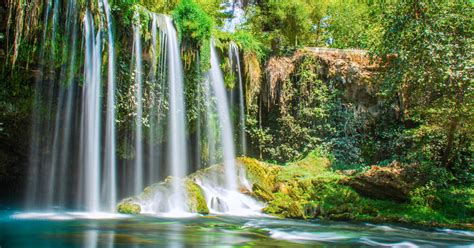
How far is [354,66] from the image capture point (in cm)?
1789

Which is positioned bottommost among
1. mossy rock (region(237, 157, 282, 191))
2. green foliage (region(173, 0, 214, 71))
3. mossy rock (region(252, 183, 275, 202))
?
mossy rock (region(252, 183, 275, 202))

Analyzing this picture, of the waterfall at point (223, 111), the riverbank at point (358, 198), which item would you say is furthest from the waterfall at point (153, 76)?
the waterfall at point (223, 111)

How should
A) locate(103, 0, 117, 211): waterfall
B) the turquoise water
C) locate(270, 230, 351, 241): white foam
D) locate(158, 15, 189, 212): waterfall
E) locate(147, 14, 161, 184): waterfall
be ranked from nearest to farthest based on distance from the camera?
the turquoise water
locate(270, 230, 351, 241): white foam
locate(103, 0, 117, 211): waterfall
locate(147, 14, 161, 184): waterfall
locate(158, 15, 189, 212): waterfall

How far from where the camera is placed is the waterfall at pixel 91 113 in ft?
34.7

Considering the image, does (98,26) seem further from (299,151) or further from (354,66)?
(354,66)

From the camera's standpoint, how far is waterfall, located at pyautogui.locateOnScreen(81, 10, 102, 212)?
34.7 feet

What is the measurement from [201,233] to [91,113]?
536 cm

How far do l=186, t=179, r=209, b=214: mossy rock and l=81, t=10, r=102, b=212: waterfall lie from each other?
2.51 m

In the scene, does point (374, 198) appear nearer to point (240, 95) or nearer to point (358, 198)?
point (358, 198)

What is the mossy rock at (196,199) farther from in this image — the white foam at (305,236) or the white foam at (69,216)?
the white foam at (305,236)

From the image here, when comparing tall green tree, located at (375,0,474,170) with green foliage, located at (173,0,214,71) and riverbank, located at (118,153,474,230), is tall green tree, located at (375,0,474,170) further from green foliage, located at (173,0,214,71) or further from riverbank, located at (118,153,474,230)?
green foliage, located at (173,0,214,71)

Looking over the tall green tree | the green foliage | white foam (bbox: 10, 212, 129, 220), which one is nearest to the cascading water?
the green foliage

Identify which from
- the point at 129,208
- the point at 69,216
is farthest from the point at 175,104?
the point at 69,216

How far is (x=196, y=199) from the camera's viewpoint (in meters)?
11.2
